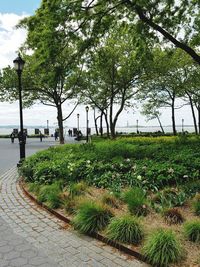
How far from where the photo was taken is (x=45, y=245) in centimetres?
473

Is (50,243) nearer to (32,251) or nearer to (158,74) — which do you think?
(32,251)

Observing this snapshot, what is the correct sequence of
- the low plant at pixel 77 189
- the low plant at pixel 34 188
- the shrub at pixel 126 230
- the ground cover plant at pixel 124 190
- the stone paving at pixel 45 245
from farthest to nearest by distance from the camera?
1. the low plant at pixel 34 188
2. the low plant at pixel 77 189
3. the ground cover plant at pixel 124 190
4. the shrub at pixel 126 230
5. the stone paving at pixel 45 245

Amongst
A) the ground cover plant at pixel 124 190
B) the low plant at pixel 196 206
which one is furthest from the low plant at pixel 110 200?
the low plant at pixel 196 206

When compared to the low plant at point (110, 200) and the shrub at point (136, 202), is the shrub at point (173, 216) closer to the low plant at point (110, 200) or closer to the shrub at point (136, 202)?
the shrub at point (136, 202)

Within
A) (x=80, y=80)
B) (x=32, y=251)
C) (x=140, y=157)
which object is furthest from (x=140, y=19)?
(x=80, y=80)

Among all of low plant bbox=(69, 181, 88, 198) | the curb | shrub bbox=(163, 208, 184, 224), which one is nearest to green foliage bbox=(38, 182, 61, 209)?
the curb

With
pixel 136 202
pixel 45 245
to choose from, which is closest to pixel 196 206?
pixel 136 202

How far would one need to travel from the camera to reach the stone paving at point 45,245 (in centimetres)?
416

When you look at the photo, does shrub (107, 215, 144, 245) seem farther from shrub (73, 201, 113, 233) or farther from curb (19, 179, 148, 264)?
shrub (73, 201, 113, 233)

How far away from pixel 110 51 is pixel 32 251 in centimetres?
2138

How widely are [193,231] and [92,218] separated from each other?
1619 millimetres

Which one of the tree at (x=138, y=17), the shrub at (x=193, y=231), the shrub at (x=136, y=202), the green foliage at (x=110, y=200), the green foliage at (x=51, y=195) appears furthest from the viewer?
the tree at (x=138, y=17)

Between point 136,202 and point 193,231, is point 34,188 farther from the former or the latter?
point 193,231

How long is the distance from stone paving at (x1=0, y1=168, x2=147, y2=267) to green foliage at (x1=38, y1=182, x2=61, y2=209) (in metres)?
0.25
